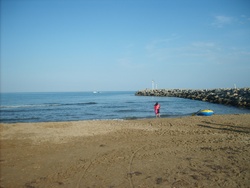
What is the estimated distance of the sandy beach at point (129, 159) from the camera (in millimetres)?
5677

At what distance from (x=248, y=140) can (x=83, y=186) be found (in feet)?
25.9

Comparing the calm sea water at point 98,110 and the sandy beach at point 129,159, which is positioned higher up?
the sandy beach at point 129,159

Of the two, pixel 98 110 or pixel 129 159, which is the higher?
pixel 129 159

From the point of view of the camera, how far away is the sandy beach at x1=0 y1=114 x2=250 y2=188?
5.68 metres

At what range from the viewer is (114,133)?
12211mm

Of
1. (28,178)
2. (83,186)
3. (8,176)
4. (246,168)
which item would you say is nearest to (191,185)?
(246,168)

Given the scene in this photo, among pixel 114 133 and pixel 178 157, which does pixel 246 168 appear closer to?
pixel 178 157

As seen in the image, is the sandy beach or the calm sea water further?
the calm sea water

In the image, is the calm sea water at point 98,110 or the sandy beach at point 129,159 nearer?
the sandy beach at point 129,159

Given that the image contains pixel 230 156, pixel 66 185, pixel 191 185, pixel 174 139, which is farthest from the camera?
pixel 174 139

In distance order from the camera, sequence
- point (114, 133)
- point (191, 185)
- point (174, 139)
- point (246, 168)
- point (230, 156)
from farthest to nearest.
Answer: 1. point (114, 133)
2. point (174, 139)
3. point (230, 156)
4. point (246, 168)
5. point (191, 185)

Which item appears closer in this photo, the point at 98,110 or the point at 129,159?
the point at 129,159

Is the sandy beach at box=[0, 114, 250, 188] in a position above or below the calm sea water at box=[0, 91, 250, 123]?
above

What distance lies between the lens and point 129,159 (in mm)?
7473
